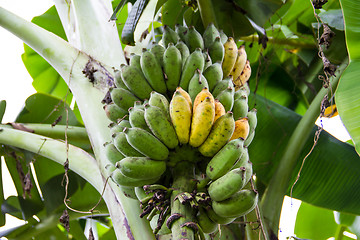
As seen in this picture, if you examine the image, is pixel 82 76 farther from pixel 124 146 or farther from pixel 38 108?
pixel 38 108

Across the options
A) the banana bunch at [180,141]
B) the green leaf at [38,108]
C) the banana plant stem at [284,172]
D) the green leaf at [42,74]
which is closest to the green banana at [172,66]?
the banana bunch at [180,141]

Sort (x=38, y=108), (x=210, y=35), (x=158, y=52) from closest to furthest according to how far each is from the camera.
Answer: (x=158, y=52)
(x=210, y=35)
(x=38, y=108)

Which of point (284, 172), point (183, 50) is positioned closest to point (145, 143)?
point (183, 50)

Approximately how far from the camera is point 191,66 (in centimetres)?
79

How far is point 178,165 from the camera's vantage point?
72cm

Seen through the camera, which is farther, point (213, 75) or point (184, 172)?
point (213, 75)

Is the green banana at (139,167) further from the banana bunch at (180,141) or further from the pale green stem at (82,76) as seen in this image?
the pale green stem at (82,76)

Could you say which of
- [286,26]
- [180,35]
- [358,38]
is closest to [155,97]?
[180,35]

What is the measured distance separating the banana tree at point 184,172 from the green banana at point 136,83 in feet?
0.14

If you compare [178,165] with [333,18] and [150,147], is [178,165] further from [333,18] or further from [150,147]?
[333,18]

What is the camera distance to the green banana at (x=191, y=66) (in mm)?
785

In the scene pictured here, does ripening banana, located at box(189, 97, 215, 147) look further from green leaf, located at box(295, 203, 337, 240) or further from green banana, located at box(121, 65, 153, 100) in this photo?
green leaf, located at box(295, 203, 337, 240)

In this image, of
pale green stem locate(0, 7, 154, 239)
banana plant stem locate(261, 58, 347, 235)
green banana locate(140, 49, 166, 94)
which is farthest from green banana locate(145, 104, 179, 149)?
banana plant stem locate(261, 58, 347, 235)

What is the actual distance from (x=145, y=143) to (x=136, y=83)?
0.55ft
